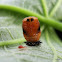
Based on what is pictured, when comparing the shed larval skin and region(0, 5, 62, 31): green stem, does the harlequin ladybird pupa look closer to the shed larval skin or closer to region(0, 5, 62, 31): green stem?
the shed larval skin

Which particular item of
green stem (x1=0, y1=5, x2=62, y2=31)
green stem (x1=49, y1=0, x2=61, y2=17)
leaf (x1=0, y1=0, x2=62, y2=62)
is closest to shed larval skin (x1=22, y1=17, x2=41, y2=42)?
leaf (x1=0, y1=0, x2=62, y2=62)

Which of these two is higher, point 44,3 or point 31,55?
point 44,3

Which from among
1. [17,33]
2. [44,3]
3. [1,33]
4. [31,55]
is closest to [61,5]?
[44,3]

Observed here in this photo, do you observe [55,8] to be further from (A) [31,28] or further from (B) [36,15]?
(A) [31,28]

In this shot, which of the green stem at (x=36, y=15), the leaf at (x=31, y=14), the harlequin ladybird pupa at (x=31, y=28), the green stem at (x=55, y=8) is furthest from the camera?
the green stem at (x=55, y=8)

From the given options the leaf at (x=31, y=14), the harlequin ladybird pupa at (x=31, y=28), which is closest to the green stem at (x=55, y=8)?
the leaf at (x=31, y=14)

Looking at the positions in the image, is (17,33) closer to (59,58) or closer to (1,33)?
(1,33)

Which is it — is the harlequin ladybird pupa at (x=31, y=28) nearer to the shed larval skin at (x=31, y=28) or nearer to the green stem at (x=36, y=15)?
the shed larval skin at (x=31, y=28)

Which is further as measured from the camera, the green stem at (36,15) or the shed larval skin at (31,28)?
the green stem at (36,15)

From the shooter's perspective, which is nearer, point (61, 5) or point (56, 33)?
point (56, 33)

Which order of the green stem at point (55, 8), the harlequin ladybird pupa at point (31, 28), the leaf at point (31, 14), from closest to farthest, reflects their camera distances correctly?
1. the harlequin ladybird pupa at point (31, 28)
2. the leaf at point (31, 14)
3. the green stem at point (55, 8)

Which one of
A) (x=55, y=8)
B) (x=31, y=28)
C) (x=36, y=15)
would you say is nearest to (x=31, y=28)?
(x=31, y=28)
